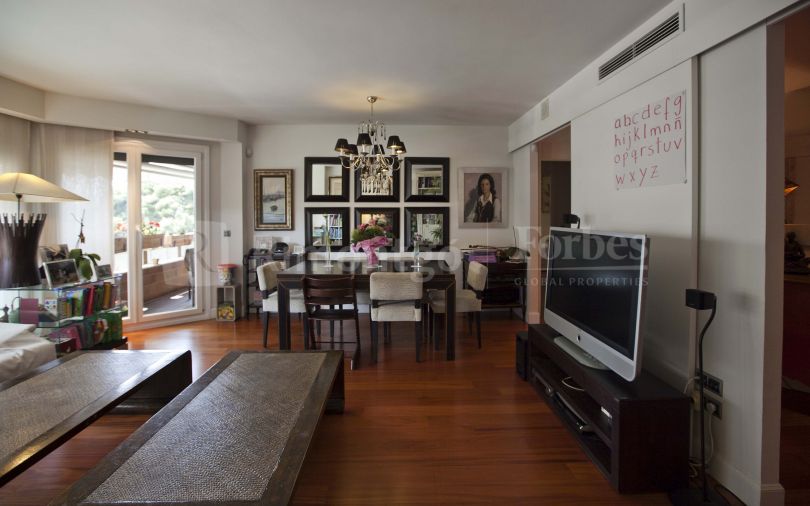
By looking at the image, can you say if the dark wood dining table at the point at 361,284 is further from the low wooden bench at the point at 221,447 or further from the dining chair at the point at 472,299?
the low wooden bench at the point at 221,447

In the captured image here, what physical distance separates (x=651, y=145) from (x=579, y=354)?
1.35 meters

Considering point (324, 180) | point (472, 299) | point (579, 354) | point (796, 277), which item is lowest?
point (579, 354)

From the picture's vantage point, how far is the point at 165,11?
241cm

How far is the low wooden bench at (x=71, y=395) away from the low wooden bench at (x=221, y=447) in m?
Result: 0.30

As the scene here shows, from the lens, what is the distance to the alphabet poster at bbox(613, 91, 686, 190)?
219 centimetres

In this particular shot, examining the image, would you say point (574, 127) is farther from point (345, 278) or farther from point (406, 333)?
point (406, 333)

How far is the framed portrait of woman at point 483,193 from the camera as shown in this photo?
5.38 metres

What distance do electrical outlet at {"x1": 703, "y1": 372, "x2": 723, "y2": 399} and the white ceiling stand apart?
2094mm

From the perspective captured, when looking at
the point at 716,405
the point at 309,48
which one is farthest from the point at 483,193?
the point at 716,405

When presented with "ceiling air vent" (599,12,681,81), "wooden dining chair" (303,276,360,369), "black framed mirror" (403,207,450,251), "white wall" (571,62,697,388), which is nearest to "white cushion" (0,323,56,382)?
"wooden dining chair" (303,276,360,369)

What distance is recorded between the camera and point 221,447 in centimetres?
156

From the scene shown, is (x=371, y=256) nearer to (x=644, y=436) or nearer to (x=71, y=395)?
(x=71, y=395)

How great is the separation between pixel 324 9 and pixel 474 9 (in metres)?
0.90

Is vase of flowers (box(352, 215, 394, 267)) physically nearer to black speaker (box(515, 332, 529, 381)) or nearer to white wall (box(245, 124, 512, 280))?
white wall (box(245, 124, 512, 280))
